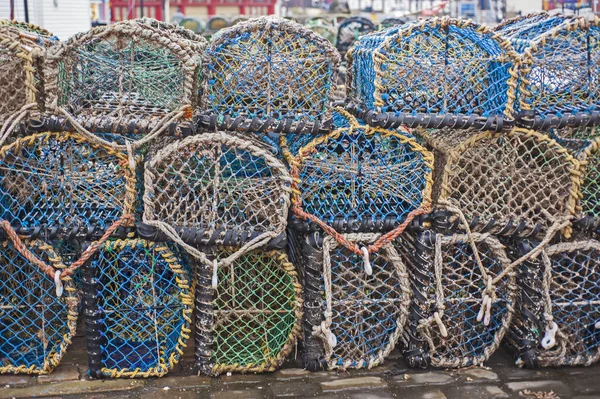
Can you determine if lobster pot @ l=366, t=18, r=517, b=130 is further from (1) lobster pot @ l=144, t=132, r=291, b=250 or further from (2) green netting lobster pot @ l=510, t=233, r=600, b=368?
(2) green netting lobster pot @ l=510, t=233, r=600, b=368

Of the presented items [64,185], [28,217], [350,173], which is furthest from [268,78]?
[28,217]

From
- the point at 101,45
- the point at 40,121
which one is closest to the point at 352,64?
the point at 101,45

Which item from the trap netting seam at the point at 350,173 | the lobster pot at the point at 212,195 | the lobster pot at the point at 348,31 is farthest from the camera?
the lobster pot at the point at 348,31

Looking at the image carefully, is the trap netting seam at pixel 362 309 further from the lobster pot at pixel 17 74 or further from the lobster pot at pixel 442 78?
the lobster pot at pixel 17 74

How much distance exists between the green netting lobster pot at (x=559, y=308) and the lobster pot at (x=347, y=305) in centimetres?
61

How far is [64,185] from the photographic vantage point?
3016 mm

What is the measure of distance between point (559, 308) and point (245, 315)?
153 cm

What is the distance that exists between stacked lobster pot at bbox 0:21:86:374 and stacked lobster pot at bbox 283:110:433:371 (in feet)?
3.62

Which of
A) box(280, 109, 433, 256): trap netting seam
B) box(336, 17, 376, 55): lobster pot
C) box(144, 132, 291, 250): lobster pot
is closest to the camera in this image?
box(144, 132, 291, 250): lobster pot

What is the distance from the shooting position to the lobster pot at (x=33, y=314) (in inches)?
120

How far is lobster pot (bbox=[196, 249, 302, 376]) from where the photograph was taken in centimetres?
308

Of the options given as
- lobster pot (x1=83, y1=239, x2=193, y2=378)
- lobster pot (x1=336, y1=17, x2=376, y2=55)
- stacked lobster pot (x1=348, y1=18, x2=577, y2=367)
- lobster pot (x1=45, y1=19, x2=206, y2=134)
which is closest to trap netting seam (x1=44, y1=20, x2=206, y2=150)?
lobster pot (x1=45, y1=19, x2=206, y2=134)

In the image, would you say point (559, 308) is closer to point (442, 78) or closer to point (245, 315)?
point (442, 78)

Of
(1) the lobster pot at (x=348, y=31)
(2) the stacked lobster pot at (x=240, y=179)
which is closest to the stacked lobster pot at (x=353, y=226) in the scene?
(2) the stacked lobster pot at (x=240, y=179)
